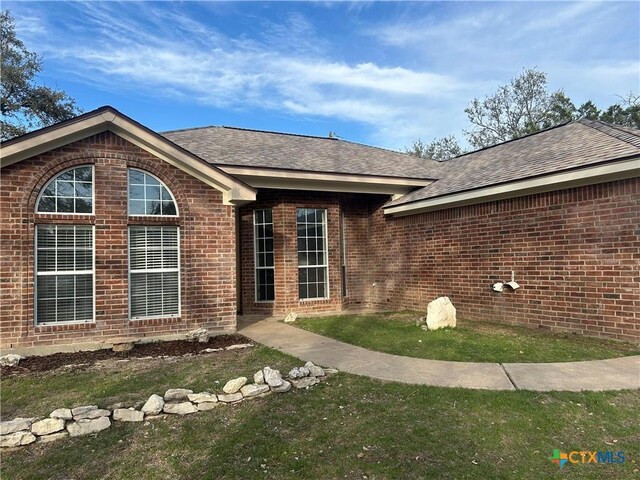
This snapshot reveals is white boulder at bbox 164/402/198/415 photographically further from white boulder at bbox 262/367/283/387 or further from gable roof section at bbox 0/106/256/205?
gable roof section at bbox 0/106/256/205

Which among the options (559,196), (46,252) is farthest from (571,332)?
(46,252)

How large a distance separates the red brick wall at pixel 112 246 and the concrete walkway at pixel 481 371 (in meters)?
2.53

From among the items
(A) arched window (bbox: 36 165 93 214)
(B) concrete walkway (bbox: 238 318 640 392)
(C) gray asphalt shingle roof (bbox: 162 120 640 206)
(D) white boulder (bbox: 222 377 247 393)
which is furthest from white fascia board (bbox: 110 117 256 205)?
(D) white boulder (bbox: 222 377 247 393)

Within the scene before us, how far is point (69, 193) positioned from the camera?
7820 mm

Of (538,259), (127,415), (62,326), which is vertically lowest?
(127,415)

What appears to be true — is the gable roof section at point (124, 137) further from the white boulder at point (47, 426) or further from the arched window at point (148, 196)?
the white boulder at point (47, 426)

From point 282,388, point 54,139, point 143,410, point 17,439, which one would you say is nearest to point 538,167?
point 282,388

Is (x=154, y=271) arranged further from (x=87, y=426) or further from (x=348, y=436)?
(x=348, y=436)

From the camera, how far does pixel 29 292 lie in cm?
733

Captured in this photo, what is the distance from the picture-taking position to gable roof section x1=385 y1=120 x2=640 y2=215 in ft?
24.5

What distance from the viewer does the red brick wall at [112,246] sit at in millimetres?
7305

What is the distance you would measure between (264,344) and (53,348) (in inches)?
147

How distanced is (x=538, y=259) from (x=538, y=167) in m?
1.95

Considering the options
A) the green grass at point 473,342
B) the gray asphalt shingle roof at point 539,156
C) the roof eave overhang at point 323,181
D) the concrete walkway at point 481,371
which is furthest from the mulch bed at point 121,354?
the gray asphalt shingle roof at point 539,156
